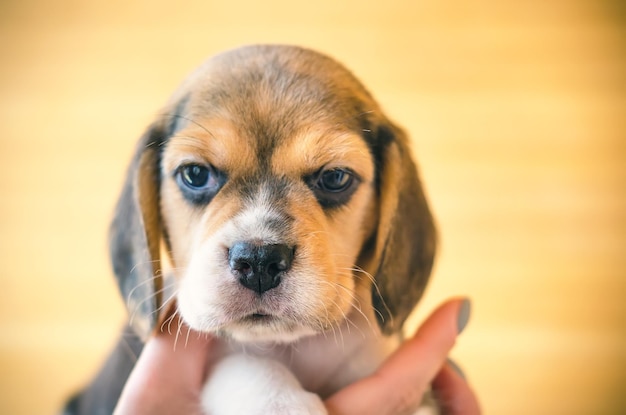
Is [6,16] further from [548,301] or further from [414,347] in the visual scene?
[548,301]

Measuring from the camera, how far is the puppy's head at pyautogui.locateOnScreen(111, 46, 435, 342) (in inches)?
80.7

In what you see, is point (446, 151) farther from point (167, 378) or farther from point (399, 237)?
point (167, 378)

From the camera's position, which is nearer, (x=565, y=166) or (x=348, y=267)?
(x=348, y=267)

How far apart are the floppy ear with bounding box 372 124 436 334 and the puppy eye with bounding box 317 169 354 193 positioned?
246 mm

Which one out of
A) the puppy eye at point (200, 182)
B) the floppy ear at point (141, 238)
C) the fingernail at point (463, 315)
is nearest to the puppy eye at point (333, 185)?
the puppy eye at point (200, 182)

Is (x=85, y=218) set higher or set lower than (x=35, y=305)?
higher

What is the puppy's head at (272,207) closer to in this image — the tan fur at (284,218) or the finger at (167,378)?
the tan fur at (284,218)

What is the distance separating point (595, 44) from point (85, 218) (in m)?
5.03


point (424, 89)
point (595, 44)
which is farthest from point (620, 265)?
point (424, 89)

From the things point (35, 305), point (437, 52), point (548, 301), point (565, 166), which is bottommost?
point (35, 305)

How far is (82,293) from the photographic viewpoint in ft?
18.4

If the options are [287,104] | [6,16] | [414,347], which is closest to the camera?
[287,104]

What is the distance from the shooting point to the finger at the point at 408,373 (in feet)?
7.84

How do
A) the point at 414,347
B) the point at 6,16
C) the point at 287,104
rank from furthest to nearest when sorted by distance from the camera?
the point at 6,16 < the point at 414,347 < the point at 287,104
